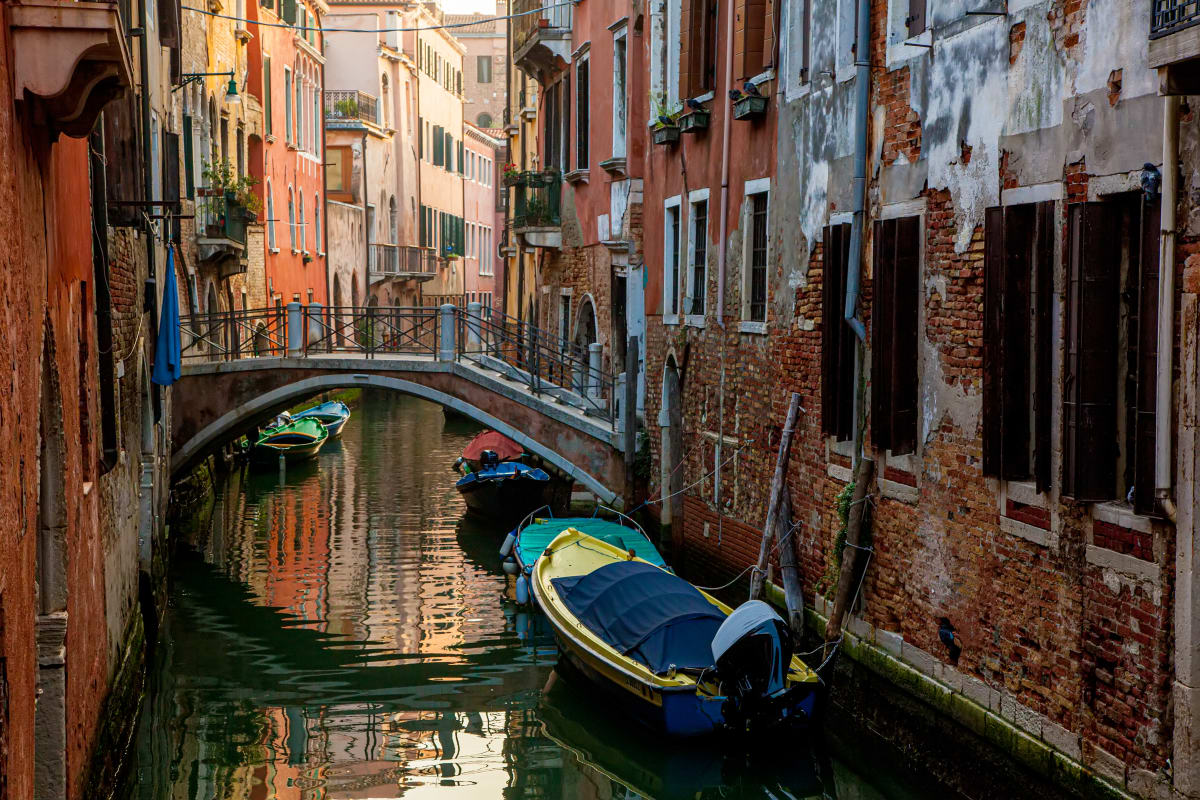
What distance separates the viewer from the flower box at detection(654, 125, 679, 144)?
14.0 meters

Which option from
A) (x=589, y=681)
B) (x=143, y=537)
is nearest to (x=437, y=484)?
(x=143, y=537)

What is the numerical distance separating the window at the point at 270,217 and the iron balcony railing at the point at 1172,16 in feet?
71.5

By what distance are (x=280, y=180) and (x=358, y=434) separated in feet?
16.4

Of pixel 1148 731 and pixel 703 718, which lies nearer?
pixel 1148 731

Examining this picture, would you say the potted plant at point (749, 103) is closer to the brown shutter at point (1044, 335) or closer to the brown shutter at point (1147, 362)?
the brown shutter at point (1044, 335)

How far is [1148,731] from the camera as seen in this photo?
6.36 meters

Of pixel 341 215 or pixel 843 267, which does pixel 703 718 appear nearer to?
pixel 843 267

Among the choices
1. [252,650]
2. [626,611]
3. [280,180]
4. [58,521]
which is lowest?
[252,650]

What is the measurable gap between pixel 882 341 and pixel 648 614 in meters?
2.46

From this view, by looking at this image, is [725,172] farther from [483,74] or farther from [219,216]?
[483,74]

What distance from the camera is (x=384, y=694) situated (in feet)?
36.7

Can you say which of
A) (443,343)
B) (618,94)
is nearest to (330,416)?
(443,343)

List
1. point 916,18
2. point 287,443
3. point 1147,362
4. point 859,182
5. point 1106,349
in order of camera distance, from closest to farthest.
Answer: point 1147,362 < point 1106,349 < point 916,18 < point 859,182 < point 287,443

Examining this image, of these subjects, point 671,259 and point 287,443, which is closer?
point 671,259
